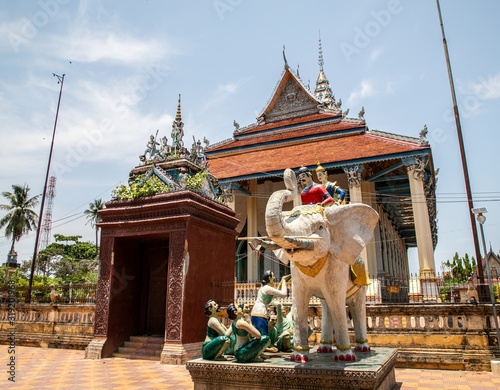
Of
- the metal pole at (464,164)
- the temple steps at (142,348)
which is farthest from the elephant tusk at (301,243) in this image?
the metal pole at (464,164)

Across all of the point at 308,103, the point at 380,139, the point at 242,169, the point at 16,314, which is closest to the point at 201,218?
the point at 16,314

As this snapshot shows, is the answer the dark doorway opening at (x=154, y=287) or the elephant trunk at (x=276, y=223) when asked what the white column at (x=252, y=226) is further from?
the elephant trunk at (x=276, y=223)

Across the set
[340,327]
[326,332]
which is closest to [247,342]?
[340,327]

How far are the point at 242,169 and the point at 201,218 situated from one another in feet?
34.4

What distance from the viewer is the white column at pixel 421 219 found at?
15.5 metres

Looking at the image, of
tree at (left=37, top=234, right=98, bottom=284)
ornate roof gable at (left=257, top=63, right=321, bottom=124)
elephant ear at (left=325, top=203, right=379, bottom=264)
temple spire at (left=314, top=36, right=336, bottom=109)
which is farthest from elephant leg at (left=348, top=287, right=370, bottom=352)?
tree at (left=37, top=234, right=98, bottom=284)

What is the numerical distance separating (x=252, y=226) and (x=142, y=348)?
11.4 meters

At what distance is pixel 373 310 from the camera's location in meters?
8.63

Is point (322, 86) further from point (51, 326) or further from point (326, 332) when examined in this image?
point (326, 332)

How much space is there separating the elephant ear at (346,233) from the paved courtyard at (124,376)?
2.34m

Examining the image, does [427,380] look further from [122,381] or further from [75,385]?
[75,385]

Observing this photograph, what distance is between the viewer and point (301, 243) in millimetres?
4066

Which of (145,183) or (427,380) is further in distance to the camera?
(145,183)

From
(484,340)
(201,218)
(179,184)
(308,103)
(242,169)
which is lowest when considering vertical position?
(484,340)
